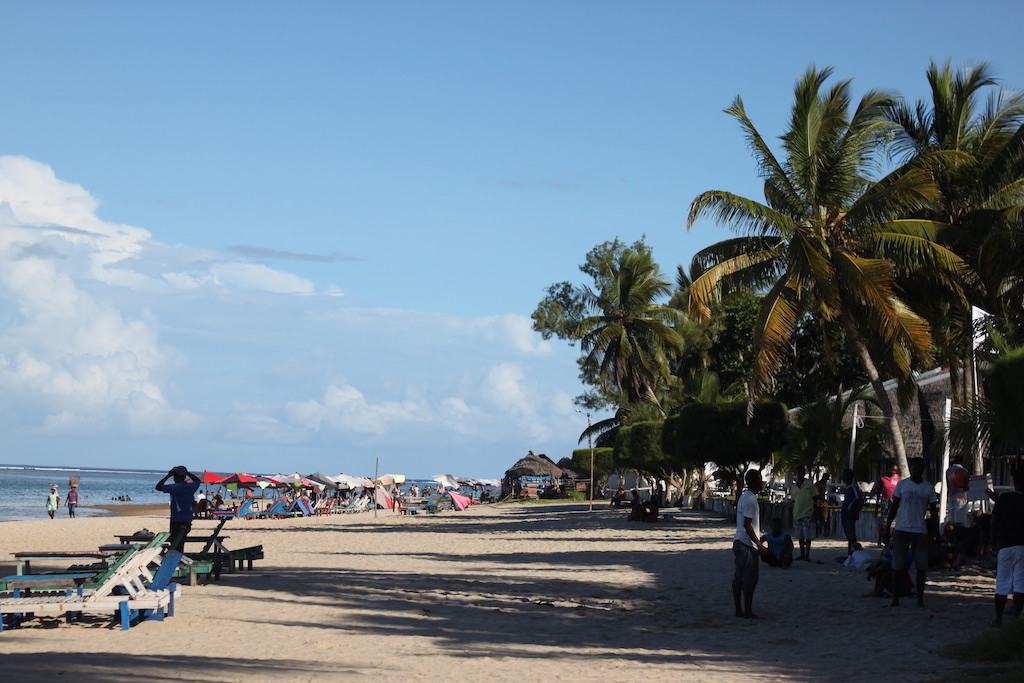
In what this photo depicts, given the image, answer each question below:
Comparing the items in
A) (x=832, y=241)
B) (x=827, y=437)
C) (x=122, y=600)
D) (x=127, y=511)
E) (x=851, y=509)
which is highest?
(x=832, y=241)

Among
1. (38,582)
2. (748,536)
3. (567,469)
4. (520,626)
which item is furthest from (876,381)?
(567,469)

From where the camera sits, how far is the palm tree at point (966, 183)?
19.1m

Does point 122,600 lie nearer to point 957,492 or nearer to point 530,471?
point 957,492

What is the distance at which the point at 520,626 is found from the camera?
10969 millimetres

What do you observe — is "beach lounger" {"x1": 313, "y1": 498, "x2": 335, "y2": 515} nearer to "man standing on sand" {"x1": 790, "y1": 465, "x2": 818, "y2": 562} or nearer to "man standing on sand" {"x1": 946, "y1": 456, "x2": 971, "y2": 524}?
"man standing on sand" {"x1": 790, "y1": 465, "x2": 818, "y2": 562}

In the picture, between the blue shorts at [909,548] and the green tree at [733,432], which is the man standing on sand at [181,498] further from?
the green tree at [733,432]

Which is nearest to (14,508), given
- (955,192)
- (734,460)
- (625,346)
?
(625,346)

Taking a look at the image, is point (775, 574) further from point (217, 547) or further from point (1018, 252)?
point (217, 547)

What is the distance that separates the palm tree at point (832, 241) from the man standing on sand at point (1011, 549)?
403 inches

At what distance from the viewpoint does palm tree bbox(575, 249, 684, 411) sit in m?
43.2

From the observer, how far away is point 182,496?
14117 mm

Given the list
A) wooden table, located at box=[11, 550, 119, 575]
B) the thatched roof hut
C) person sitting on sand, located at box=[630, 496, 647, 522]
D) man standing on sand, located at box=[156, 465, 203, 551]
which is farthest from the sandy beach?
the thatched roof hut

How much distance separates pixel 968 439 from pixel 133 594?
994cm

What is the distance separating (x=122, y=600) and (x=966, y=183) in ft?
59.4
